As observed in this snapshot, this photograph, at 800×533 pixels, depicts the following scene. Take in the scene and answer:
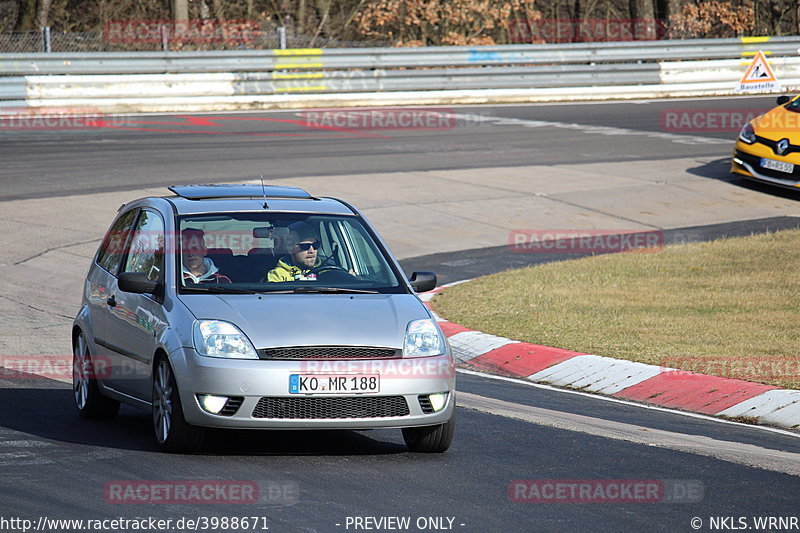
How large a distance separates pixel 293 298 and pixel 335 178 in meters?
12.9

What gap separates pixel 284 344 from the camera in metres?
6.79

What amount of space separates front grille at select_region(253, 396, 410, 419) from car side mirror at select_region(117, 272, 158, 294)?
1223mm

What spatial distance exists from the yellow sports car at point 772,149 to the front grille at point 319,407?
14.5 m

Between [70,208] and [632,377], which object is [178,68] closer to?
[70,208]

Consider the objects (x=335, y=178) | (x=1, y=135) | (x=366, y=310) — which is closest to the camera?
(x=366, y=310)

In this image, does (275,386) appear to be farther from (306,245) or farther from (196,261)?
(306,245)

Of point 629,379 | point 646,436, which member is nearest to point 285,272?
point 646,436

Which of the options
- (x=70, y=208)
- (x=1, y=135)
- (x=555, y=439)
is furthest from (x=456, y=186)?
(x=555, y=439)

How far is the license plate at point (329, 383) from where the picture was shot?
674 cm

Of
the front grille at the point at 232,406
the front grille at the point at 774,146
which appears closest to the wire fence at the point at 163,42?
the front grille at the point at 774,146

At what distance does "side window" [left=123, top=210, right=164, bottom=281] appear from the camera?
7.87 meters

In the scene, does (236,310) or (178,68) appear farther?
(178,68)

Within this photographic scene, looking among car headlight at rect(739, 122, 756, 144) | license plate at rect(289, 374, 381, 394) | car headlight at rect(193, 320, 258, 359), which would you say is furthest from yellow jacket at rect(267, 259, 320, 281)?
car headlight at rect(739, 122, 756, 144)

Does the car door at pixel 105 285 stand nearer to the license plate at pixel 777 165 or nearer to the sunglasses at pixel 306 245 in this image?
the sunglasses at pixel 306 245
